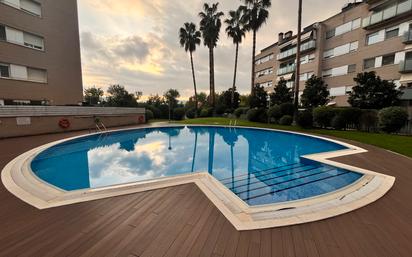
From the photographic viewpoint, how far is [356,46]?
20.6m

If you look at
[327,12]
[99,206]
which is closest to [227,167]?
[99,206]

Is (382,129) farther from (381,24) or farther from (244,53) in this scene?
(244,53)

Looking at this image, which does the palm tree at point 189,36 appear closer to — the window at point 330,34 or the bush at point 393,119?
the window at point 330,34

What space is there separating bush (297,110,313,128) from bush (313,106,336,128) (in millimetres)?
365

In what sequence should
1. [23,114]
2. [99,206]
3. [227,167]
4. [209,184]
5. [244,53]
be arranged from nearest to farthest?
1. [99,206]
2. [209,184]
3. [227,167]
4. [23,114]
5. [244,53]

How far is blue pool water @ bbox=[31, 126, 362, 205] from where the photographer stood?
5.23 m

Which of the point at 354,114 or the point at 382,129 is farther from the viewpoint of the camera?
the point at 354,114

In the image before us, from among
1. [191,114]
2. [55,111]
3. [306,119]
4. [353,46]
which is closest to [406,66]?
[353,46]

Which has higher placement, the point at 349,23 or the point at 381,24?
the point at 349,23

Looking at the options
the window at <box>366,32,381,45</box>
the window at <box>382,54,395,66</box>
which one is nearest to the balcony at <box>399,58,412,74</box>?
the window at <box>382,54,395,66</box>

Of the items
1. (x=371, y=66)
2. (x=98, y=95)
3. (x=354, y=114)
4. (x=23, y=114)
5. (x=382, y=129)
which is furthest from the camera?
(x=98, y=95)

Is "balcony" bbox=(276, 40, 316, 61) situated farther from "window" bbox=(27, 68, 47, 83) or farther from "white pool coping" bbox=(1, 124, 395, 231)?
"window" bbox=(27, 68, 47, 83)

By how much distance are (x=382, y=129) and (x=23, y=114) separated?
22337mm

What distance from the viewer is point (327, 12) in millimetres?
23203
